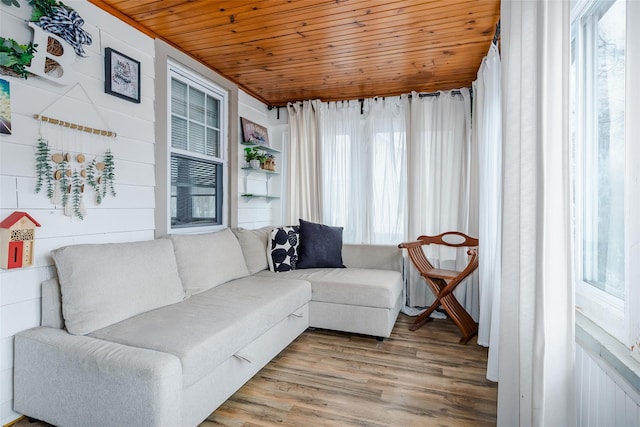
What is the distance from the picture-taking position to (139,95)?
2408mm

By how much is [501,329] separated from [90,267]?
203cm

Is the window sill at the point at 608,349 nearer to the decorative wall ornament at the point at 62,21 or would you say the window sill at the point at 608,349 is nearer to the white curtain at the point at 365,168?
the white curtain at the point at 365,168

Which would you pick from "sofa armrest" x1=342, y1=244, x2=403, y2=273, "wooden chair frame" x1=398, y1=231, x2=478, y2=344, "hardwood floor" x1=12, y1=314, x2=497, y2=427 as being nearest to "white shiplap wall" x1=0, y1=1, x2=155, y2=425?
"hardwood floor" x1=12, y1=314, x2=497, y2=427

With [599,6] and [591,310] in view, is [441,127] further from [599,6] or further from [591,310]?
[591,310]

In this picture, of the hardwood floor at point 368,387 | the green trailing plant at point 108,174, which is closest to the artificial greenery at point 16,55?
the green trailing plant at point 108,174

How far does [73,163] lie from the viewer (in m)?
1.99

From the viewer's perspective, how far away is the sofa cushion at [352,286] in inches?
110

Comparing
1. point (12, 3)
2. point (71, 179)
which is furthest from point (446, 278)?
point (12, 3)

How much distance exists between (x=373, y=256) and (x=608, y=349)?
2418mm

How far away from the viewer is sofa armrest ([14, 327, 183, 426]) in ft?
4.48

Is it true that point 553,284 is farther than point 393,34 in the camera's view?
No

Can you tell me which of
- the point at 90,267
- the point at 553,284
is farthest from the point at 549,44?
the point at 90,267

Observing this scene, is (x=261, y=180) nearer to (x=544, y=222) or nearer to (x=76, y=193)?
(x=76, y=193)

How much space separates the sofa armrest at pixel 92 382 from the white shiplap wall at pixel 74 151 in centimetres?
16
